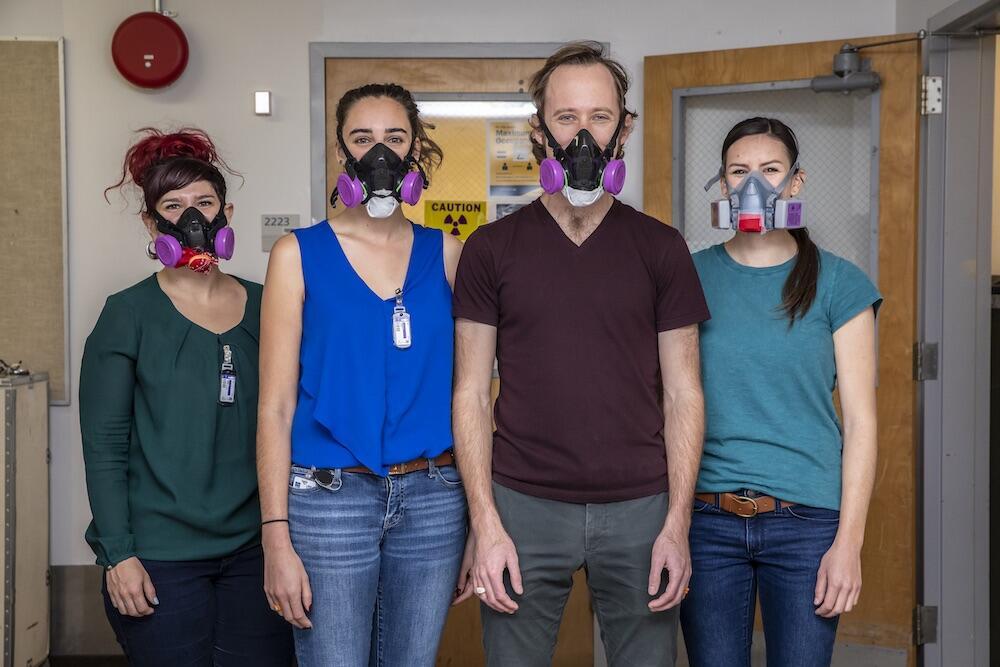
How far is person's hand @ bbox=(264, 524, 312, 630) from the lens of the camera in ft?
5.71

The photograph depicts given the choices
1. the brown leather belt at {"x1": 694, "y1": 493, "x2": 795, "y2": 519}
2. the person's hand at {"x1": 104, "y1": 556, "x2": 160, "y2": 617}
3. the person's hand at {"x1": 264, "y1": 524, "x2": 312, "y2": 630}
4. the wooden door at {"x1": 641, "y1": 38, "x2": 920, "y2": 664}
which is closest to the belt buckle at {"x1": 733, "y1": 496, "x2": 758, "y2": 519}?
the brown leather belt at {"x1": 694, "y1": 493, "x2": 795, "y2": 519}

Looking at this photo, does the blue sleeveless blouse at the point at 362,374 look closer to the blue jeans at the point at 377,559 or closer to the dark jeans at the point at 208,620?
the blue jeans at the point at 377,559

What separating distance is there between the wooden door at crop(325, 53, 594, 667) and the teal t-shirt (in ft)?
6.17

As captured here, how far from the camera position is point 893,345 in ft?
10.9

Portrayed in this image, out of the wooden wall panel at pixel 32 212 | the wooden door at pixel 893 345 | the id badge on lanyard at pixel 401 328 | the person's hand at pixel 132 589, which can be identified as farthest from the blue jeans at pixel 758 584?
the wooden wall panel at pixel 32 212

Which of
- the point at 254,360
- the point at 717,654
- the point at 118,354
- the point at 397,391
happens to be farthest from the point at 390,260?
the point at 717,654

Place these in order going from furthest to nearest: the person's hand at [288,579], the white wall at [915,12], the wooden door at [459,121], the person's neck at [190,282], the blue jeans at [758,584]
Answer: the wooden door at [459,121], the white wall at [915,12], the person's neck at [190,282], the blue jeans at [758,584], the person's hand at [288,579]

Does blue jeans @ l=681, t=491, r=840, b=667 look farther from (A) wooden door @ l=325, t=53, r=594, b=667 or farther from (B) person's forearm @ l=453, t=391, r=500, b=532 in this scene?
(A) wooden door @ l=325, t=53, r=594, b=667

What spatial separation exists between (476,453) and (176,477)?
656 millimetres

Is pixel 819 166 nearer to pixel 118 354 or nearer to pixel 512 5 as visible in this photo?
pixel 512 5

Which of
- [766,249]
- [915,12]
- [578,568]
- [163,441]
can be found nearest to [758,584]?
[578,568]

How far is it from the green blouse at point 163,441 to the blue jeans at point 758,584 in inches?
36.8

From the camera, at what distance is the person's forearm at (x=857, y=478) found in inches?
72.4

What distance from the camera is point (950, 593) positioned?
10.8ft
